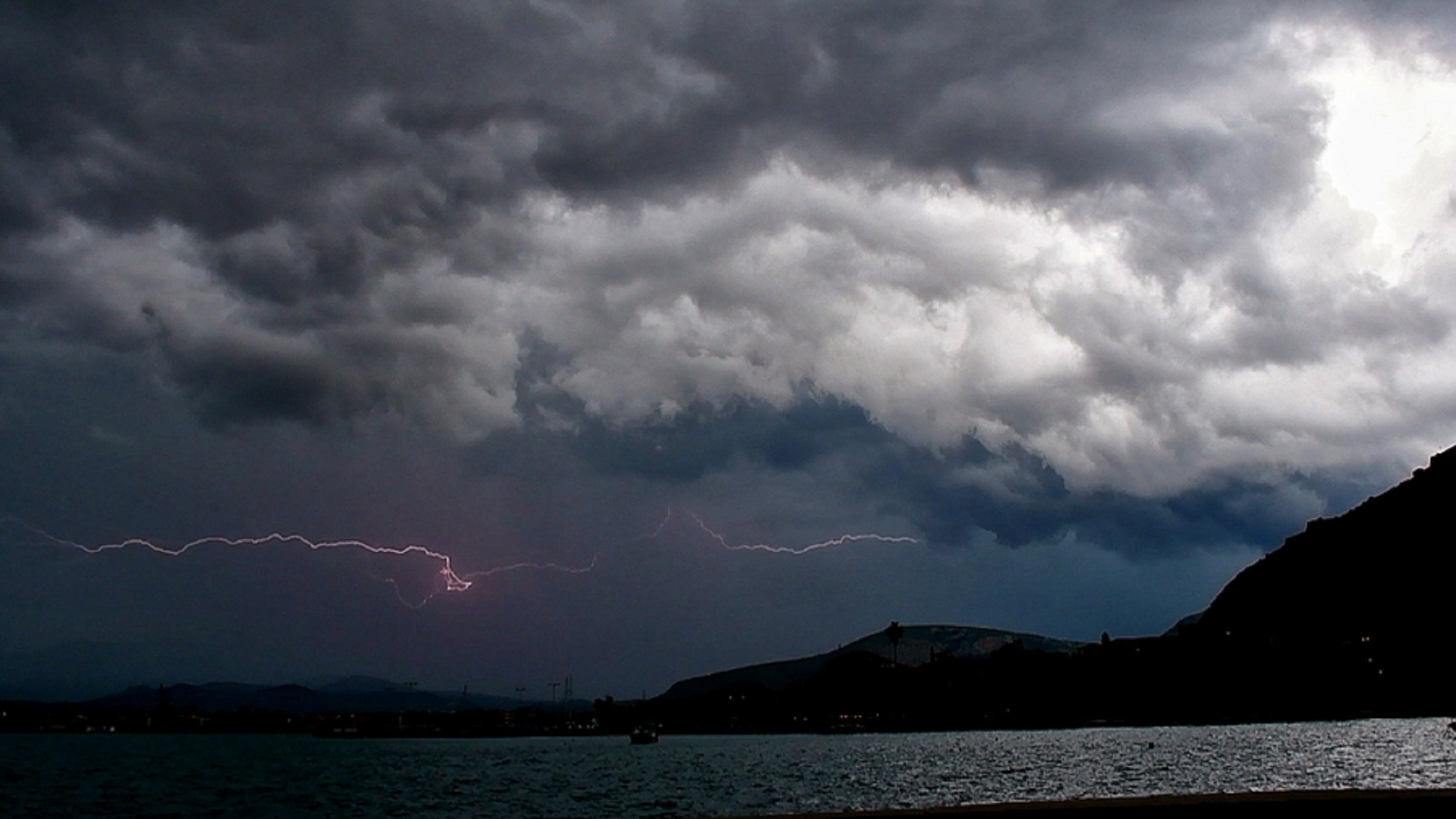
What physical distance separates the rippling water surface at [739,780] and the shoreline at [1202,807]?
36.6m

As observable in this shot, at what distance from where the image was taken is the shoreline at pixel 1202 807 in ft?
39.8

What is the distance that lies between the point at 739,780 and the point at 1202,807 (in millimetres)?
106826

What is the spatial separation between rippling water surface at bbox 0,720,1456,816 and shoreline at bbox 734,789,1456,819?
120 ft

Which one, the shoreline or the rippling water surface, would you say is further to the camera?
the rippling water surface

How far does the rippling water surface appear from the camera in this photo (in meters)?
81.5

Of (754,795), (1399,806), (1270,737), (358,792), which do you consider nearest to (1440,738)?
(1270,737)

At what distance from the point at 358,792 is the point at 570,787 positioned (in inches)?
871

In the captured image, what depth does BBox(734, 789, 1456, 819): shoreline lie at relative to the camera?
39.8ft

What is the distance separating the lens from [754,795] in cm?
8962

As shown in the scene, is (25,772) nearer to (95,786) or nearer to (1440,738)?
(95,786)

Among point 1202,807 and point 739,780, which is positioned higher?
point 1202,807

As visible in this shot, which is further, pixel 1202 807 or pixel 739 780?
pixel 739 780

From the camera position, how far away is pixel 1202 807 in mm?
12227

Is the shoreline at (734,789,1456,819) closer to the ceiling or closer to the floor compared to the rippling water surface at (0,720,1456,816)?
closer to the ceiling
